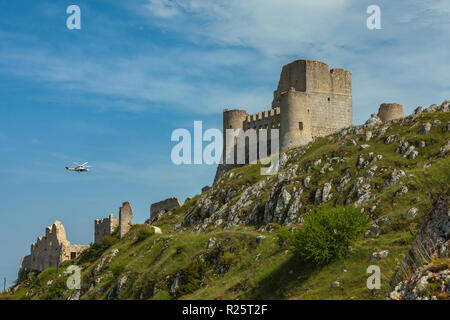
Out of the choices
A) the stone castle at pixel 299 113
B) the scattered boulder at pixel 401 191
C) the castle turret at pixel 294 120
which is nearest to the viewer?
the scattered boulder at pixel 401 191

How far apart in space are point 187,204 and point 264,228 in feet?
94.6

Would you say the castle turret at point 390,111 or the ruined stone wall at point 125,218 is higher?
the castle turret at point 390,111

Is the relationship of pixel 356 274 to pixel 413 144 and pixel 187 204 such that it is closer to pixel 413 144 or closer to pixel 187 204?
pixel 413 144

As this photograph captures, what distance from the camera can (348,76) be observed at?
79.3 m

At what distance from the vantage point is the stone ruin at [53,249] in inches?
3381

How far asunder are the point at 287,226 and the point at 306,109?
3323cm

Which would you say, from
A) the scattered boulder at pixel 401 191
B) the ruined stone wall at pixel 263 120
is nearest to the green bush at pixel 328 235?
the scattered boulder at pixel 401 191

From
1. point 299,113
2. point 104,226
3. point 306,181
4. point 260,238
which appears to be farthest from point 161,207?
point 260,238

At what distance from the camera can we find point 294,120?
71625 millimetres

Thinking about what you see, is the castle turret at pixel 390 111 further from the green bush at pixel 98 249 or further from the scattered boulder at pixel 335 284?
the scattered boulder at pixel 335 284

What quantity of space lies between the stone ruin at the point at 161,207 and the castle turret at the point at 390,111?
31880 mm

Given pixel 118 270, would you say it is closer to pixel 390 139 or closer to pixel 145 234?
pixel 145 234
